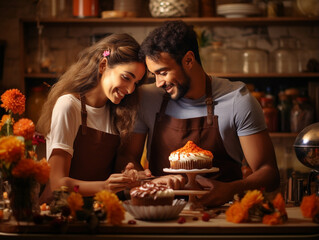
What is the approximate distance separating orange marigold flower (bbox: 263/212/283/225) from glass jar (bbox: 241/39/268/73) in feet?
9.42

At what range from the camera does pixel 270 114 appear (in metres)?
4.49

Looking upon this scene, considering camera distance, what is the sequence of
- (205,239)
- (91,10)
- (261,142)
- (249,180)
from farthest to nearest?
(91,10), (261,142), (249,180), (205,239)

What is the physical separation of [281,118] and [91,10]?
1.90 m

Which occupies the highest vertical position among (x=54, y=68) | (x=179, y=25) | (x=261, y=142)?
(x=179, y=25)

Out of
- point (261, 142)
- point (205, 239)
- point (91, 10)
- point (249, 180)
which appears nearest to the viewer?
point (205, 239)

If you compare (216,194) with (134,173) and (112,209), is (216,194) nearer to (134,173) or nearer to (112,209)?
(134,173)

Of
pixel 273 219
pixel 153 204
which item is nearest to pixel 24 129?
pixel 153 204

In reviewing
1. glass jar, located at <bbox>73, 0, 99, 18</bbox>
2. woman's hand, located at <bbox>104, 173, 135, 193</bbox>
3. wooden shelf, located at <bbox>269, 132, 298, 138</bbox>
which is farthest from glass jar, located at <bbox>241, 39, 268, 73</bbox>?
woman's hand, located at <bbox>104, 173, 135, 193</bbox>

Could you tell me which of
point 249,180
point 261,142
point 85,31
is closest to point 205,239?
point 249,180

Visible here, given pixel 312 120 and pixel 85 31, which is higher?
pixel 85 31

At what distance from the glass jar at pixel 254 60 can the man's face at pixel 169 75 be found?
2081 millimetres

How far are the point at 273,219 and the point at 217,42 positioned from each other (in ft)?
9.53

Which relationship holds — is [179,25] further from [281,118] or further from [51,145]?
[281,118]

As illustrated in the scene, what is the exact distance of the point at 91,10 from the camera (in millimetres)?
4480
